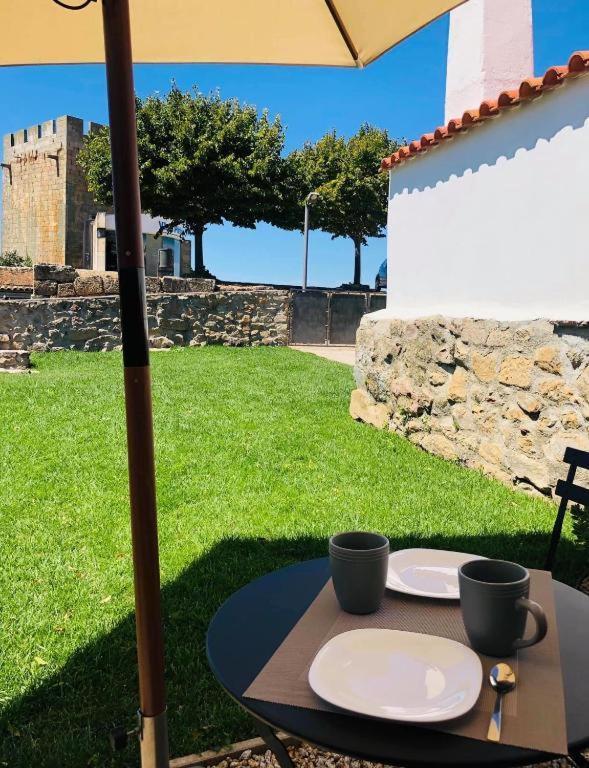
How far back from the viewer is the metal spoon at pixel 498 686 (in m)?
0.92

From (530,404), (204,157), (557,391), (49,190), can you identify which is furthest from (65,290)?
(49,190)

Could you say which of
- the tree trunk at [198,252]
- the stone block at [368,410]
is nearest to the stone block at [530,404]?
the stone block at [368,410]

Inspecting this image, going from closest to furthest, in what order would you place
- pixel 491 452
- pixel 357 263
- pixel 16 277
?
1. pixel 491 452
2. pixel 16 277
3. pixel 357 263

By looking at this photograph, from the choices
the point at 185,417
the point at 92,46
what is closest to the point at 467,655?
the point at 92,46

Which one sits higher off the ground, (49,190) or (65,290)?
(49,190)

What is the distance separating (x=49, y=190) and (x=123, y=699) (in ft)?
121

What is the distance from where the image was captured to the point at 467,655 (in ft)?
3.58

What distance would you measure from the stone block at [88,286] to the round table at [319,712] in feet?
41.4

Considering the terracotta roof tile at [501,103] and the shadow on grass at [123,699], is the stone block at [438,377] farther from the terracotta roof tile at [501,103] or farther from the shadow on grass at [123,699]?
the shadow on grass at [123,699]

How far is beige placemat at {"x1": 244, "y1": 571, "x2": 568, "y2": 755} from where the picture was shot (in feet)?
3.07

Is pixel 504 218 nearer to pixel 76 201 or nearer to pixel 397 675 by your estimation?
pixel 397 675

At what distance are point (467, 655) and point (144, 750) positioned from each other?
73 cm

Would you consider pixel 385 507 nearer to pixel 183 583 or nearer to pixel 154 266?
pixel 183 583

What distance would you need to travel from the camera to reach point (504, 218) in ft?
16.2
